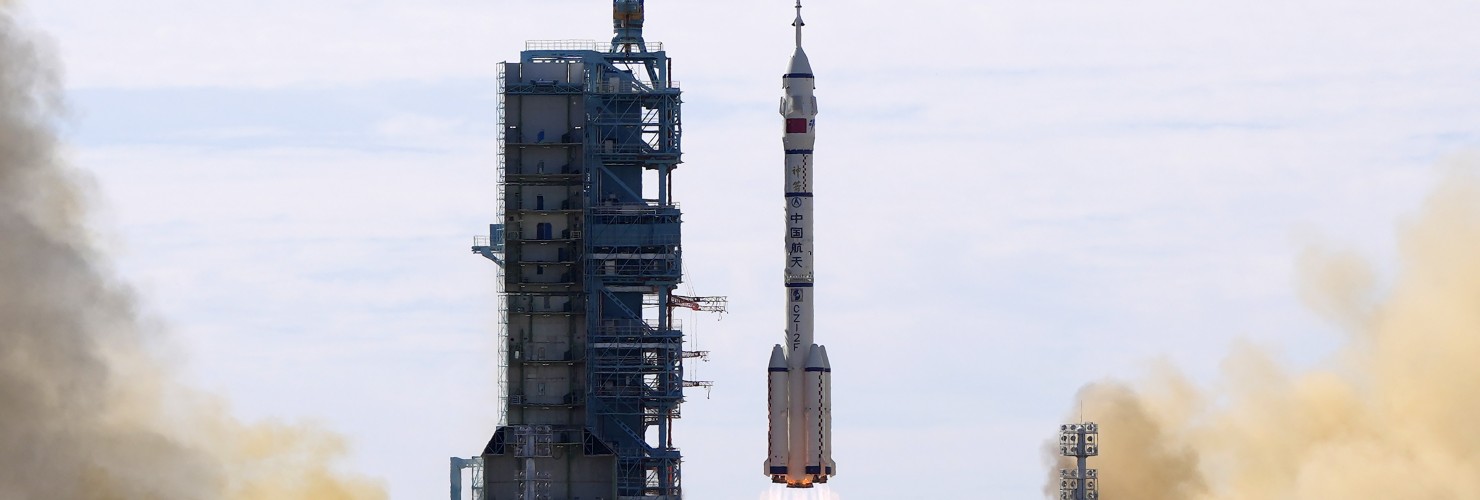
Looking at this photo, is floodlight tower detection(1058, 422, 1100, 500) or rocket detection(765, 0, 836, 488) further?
floodlight tower detection(1058, 422, 1100, 500)

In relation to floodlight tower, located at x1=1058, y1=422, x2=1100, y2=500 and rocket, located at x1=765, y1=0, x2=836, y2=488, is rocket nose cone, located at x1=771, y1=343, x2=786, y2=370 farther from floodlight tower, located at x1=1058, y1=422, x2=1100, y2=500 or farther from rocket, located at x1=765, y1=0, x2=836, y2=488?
floodlight tower, located at x1=1058, y1=422, x2=1100, y2=500

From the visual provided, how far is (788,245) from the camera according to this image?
156m

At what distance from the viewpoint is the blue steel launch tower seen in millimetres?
161125

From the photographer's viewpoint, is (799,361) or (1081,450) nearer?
(799,361)

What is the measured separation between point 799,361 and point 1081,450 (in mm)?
12483

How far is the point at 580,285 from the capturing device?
529 feet

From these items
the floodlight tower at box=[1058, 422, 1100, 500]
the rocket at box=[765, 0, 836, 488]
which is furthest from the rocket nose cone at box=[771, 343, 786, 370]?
the floodlight tower at box=[1058, 422, 1100, 500]

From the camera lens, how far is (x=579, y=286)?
529ft

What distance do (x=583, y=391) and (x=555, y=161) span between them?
792cm

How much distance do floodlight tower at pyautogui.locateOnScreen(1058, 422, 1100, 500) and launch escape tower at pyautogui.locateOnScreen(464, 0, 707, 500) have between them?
13.3 metres

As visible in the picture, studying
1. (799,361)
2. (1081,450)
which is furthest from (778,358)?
(1081,450)

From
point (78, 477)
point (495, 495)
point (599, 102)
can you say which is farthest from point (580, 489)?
point (78, 477)

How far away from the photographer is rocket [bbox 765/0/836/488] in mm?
155500

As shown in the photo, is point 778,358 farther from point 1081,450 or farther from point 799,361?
point 1081,450
